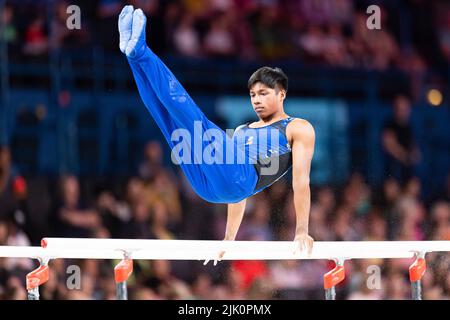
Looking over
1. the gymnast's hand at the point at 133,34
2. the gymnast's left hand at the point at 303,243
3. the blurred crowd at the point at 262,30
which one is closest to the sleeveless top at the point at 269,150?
the gymnast's left hand at the point at 303,243

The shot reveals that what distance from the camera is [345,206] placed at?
9.67m

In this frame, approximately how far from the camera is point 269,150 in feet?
19.5

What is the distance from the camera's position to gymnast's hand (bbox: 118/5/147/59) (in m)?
5.34

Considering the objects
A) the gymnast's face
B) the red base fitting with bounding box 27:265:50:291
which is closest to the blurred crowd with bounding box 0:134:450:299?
the red base fitting with bounding box 27:265:50:291

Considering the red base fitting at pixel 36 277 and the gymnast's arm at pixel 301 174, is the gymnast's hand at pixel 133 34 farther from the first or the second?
the red base fitting at pixel 36 277

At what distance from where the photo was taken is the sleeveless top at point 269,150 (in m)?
5.91

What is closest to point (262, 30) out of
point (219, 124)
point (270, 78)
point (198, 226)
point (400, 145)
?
point (219, 124)

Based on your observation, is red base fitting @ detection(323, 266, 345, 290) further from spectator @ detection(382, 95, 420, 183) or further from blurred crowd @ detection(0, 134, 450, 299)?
spectator @ detection(382, 95, 420, 183)

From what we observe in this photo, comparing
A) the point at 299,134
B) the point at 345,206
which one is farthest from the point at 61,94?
the point at 299,134

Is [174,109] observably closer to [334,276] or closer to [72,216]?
[334,276]

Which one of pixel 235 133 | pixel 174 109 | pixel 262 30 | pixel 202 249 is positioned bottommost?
pixel 202 249

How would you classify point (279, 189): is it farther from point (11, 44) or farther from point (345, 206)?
point (11, 44)

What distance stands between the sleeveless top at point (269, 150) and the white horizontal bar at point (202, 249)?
2.06ft

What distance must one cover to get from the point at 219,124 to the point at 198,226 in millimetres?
1188
